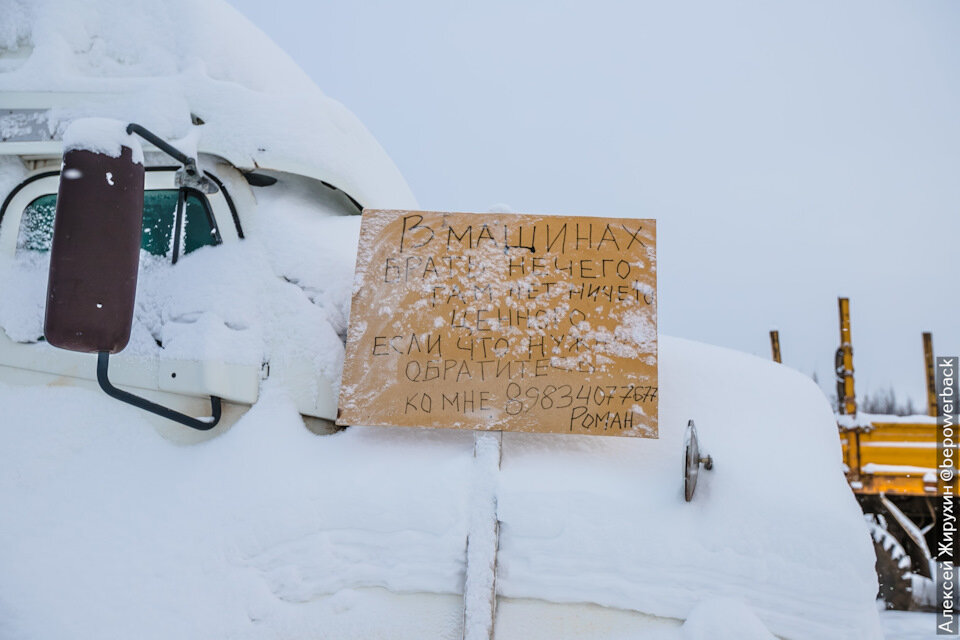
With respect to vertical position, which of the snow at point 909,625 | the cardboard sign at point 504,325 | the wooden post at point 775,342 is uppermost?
the wooden post at point 775,342

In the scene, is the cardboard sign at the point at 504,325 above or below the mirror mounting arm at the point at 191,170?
below

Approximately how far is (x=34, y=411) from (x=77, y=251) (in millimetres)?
647

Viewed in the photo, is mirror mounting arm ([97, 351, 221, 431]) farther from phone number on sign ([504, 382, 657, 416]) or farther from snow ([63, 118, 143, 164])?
phone number on sign ([504, 382, 657, 416])

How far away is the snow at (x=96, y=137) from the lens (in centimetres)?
149

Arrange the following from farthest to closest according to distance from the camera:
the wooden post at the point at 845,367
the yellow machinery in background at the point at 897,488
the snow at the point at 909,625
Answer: the wooden post at the point at 845,367 < the yellow machinery in background at the point at 897,488 < the snow at the point at 909,625

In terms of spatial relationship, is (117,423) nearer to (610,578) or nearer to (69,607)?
(69,607)

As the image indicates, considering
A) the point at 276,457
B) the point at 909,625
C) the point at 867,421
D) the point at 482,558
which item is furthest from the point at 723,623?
the point at 867,421

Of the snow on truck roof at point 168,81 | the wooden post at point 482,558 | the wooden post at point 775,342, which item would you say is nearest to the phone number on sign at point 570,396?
the wooden post at point 482,558

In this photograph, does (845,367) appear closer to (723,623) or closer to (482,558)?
(723,623)

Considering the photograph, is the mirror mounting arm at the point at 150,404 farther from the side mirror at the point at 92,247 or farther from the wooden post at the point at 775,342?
the wooden post at the point at 775,342

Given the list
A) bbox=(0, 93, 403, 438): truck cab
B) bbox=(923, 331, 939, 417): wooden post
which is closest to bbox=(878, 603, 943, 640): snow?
bbox=(923, 331, 939, 417): wooden post

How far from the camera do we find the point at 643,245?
1.93m

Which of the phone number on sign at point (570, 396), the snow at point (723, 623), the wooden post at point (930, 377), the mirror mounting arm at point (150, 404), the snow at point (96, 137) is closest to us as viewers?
the snow at point (723, 623)

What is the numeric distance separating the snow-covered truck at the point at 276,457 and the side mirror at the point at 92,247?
5cm
